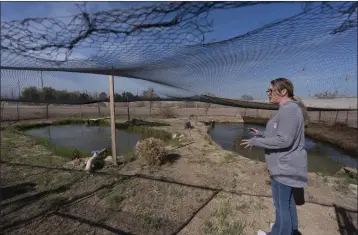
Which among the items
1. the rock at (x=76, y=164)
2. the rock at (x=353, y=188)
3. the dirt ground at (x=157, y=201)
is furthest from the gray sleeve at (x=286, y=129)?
the rock at (x=76, y=164)

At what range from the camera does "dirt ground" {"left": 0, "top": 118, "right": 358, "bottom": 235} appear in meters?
2.56

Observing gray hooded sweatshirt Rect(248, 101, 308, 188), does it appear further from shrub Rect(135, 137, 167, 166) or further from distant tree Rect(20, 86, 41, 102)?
distant tree Rect(20, 86, 41, 102)

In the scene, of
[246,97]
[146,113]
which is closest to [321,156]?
[246,97]

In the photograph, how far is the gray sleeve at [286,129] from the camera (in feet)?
5.01

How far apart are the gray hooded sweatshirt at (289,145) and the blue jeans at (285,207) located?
85mm

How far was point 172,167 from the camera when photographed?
479cm

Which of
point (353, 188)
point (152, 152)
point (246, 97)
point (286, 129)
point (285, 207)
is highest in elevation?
point (246, 97)

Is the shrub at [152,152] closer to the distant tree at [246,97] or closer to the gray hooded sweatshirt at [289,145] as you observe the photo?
the distant tree at [246,97]

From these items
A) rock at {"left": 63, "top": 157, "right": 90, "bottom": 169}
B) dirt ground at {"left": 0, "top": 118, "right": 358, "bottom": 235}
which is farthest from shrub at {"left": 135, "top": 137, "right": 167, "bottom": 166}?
rock at {"left": 63, "top": 157, "right": 90, "bottom": 169}

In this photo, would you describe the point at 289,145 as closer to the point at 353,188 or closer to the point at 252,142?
the point at 252,142

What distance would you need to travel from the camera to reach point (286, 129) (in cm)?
154

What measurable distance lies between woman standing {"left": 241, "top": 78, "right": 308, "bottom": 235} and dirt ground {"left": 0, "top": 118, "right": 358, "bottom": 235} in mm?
965

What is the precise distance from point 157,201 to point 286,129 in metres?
2.23

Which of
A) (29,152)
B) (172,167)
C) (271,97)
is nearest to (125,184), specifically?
(172,167)
